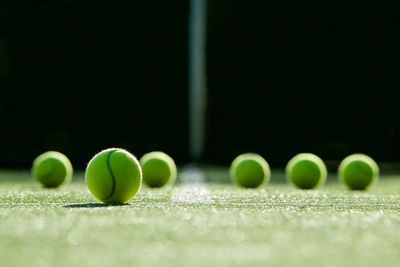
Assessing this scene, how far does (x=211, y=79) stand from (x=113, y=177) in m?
8.08

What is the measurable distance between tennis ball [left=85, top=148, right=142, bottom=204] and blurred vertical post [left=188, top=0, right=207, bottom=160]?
7889 mm

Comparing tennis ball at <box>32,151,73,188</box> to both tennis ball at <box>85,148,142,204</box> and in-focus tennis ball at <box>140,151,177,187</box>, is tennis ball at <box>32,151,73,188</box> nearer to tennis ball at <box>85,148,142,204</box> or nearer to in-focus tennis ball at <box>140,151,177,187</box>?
in-focus tennis ball at <box>140,151,177,187</box>

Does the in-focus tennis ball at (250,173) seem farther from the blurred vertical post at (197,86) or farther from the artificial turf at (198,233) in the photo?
the blurred vertical post at (197,86)

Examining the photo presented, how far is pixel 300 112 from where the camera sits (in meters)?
10.8

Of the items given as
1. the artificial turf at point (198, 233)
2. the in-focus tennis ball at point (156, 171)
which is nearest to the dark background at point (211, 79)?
the in-focus tennis ball at point (156, 171)

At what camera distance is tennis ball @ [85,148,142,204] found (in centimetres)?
307

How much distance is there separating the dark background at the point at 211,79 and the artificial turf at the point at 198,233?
295 inches

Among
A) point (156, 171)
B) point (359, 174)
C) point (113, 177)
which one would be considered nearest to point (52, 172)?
point (156, 171)

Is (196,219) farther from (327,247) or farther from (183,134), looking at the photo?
(183,134)

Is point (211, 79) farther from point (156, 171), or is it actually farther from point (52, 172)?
point (52, 172)

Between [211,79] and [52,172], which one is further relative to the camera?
[211,79]

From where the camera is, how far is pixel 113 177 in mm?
3062

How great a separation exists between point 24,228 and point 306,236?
45.2 inches

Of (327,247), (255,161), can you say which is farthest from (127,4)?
(327,247)
